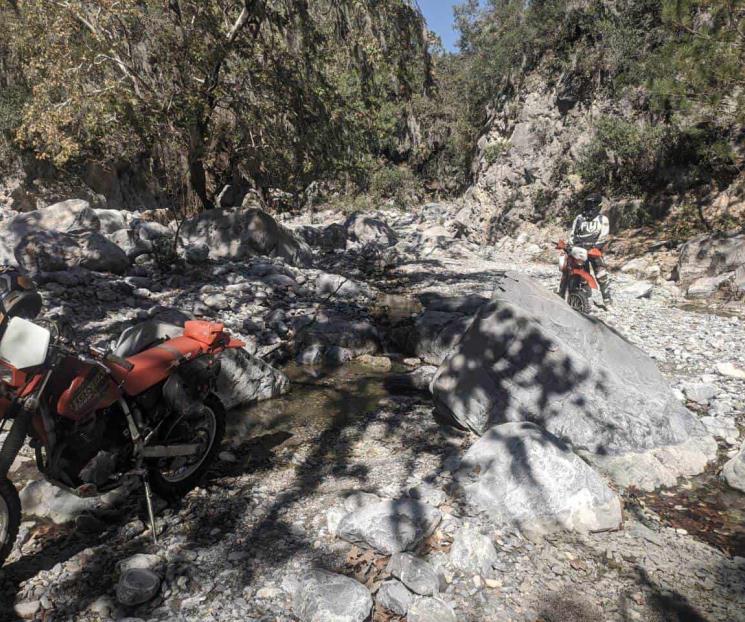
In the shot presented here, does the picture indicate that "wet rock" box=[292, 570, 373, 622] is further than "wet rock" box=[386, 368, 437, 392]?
No

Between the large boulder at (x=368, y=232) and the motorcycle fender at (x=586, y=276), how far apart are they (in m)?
6.51

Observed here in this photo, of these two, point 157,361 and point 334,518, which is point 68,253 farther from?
point 334,518

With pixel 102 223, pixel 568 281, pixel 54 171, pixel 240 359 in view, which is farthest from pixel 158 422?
pixel 54 171

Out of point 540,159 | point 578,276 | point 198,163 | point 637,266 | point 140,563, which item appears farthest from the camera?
point 540,159

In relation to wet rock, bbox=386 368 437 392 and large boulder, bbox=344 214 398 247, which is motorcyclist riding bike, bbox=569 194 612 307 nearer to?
wet rock, bbox=386 368 437 392

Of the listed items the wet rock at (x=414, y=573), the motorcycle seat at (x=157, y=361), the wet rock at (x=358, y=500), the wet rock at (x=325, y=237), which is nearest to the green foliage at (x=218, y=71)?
the wet rock at (x=325, y=237)

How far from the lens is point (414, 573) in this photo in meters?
2.28

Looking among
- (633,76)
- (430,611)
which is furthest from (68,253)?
(633,76)

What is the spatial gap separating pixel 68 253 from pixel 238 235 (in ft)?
10.0

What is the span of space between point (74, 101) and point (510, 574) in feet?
29.3

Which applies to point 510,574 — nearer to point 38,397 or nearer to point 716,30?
point 38,397

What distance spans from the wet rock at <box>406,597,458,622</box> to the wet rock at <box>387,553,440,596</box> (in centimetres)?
6

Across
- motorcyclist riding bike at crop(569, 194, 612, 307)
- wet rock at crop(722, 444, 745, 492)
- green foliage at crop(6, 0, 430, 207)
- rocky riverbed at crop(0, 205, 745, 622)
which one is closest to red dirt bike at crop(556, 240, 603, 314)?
motorcyclist riding bike at crop(569, 194, 612, 307)

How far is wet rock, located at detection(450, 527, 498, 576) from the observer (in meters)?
2.39
